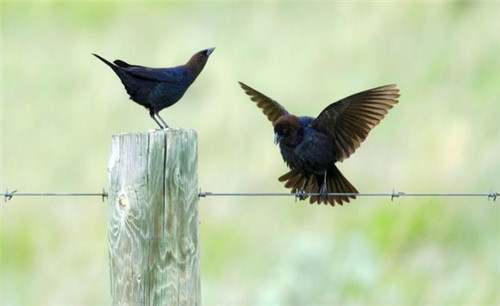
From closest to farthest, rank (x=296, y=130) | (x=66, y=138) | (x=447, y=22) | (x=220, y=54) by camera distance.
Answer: (x=296, y=130) < (x=66, y=138) < (x=220, y=54) < (x=447, y=22)

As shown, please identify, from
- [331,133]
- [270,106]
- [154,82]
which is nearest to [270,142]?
[270,106]

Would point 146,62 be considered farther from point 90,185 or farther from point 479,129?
point 479,129

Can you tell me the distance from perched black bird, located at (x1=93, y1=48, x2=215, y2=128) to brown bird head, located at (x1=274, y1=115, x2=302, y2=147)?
1.83 ft

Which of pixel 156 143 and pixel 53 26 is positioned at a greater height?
pixel 53 26

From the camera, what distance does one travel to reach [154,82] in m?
6.37

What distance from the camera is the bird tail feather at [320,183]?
7121 millimetres

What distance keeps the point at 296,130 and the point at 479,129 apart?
15.7ft

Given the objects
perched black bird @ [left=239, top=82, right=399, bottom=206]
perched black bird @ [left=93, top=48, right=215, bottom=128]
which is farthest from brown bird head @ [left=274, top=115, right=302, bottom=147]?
perched black bird @ [left=93, top=48, right=215, bottom=128]

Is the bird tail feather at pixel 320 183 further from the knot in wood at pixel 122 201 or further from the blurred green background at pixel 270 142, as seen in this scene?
the knot in wood at pixel 122 201

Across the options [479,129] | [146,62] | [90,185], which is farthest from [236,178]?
[146,62]

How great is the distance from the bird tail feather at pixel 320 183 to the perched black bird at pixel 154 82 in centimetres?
101

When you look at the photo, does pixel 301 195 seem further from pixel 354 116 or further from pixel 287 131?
pixel 354 116

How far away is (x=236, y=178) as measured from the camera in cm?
1074

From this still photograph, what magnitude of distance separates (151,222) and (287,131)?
2.16m
